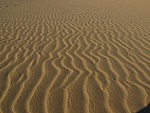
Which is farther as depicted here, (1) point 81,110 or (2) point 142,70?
(2) point 142,70

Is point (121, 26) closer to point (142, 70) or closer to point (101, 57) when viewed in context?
point (101, 57)

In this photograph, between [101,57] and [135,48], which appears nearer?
[101,57]

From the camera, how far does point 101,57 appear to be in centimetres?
443

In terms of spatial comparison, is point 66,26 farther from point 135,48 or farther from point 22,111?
point 22,111

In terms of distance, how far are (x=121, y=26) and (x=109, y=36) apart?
1574 millimetres

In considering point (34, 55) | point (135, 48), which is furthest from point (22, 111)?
point (135, 48)

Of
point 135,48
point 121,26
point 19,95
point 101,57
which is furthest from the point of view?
point 121,26

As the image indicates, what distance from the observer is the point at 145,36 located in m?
5.95

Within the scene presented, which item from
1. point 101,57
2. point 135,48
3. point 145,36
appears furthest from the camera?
point 145,36

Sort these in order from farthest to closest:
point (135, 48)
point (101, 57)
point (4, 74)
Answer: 1. point (135, 48)
2. point (101, 57)
3. point (4, 74)

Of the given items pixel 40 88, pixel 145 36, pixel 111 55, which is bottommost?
pixel 145 36

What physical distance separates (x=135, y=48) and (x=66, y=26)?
3.27m

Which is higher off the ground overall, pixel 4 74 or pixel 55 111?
pixel 55 111

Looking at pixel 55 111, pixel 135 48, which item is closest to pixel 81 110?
pixel 55 111
